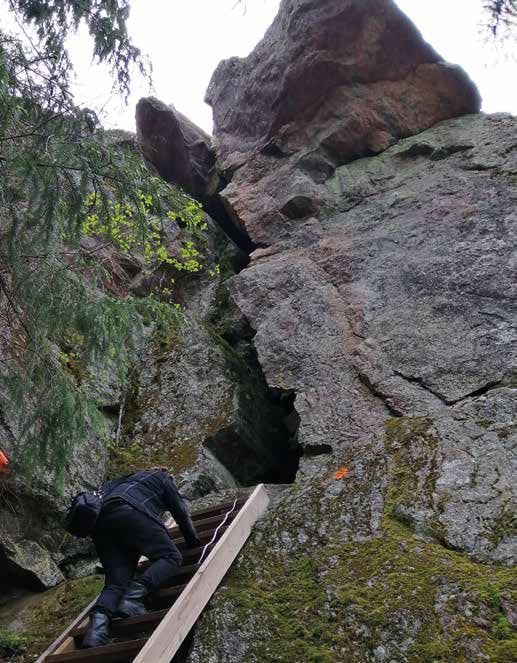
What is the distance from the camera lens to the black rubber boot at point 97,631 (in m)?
Result: 3.74

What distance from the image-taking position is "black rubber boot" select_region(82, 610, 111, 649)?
12.3ft

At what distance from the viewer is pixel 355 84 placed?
11172 mm

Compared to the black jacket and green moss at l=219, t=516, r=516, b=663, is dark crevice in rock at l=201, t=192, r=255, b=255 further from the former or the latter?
green moss at l=219, t=516, r=516, b=663

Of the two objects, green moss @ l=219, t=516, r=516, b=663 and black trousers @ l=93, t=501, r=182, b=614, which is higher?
A: black trousers @ l=93, t=501, r=182, b=614

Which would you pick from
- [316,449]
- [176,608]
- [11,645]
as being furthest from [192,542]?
[316,449]

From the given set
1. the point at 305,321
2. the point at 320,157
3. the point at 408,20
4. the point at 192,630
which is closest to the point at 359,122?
the point at 320,157

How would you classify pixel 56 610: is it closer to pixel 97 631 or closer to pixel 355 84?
pixel 97 631

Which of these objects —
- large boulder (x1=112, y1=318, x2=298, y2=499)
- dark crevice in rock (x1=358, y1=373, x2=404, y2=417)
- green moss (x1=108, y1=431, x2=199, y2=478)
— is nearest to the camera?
dark crevice in rock (x1=358, y1=373, x2=404, y2=417)

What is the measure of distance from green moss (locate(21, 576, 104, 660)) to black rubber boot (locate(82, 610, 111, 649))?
109 cm

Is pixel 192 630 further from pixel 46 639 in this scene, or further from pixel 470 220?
pixel 470 220

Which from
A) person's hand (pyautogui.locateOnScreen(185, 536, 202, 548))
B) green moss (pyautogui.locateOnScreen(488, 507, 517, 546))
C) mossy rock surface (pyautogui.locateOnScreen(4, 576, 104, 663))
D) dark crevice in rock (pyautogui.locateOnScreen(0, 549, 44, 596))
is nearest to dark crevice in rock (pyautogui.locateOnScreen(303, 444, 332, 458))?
person's hand (pyautogui.locateOnScreen(185, 536, 202, 548))

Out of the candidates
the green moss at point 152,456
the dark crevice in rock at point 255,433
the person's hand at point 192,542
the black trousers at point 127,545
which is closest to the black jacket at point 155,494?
the person's hand at point 192,542

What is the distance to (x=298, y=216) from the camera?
387 inches

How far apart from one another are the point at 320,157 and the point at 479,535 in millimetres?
Result: 7965
